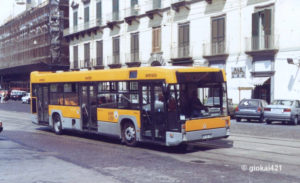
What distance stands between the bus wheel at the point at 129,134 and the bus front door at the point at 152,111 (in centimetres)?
64

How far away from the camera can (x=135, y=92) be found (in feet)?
39.8

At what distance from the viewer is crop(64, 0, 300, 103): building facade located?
24.5m


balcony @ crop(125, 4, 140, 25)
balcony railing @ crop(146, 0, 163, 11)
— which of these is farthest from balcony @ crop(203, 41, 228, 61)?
balcony @ crop(125, 4, 140, 25)

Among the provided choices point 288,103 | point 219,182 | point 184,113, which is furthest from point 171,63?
point 219,182

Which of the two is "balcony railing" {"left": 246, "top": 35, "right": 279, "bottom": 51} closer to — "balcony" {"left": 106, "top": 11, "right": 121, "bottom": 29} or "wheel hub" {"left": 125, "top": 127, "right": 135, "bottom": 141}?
"wheel hub" {"left": 125, "top": 127, "right": 135, "bottom": 141}

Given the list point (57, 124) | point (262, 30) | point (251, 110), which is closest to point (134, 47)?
point (262, 30)

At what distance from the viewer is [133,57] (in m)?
36.1

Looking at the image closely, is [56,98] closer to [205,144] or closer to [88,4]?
[205,144]

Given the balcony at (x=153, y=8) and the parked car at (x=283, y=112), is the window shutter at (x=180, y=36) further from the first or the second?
the parked car at (x=283, y=112)

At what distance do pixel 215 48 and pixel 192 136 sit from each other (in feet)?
60.5

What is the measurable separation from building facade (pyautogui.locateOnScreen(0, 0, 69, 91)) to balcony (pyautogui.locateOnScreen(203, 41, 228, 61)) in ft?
93.7

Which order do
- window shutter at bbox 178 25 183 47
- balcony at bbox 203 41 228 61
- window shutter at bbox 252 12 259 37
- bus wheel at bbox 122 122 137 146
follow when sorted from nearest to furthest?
bus wheel at bbox 122 122 137 146 < window shutter at bbox 252 12 259 37 < balcony at bbox 203 41 228 61 < window shutter at bbox 178 25 183 47

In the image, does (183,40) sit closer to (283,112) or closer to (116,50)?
(116,50)

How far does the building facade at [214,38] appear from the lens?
24.5 meters
